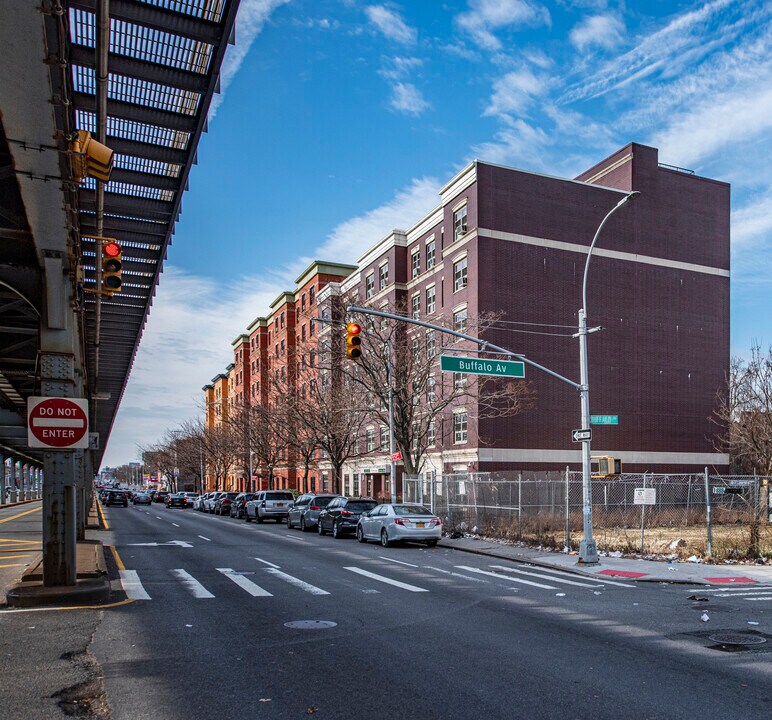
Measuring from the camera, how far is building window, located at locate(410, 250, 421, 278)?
49000mm

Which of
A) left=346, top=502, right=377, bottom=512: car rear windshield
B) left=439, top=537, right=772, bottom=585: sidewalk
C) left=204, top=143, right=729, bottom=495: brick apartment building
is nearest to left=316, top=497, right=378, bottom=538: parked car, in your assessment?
left=346, top=502, right=377, bottom=512: car rear windshield

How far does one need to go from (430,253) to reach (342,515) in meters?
23.1

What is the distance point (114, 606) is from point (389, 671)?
20.1 feet

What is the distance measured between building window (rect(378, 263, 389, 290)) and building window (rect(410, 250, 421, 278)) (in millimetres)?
2150

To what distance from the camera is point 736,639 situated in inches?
373

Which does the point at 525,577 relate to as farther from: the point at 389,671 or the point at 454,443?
the point at 454,443

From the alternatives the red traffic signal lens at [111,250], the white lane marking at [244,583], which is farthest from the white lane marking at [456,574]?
the red traffic signal lens at [111,250]

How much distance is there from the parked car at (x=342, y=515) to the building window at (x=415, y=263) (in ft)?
72.7

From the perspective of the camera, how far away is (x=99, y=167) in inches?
352

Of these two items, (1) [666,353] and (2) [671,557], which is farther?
(1) [666,353]

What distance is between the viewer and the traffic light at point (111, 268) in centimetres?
1033

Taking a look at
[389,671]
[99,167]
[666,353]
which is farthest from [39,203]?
[666,353]

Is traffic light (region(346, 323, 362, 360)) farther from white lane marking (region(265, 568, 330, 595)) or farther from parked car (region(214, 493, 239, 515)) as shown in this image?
parked car (region(214, 493, 239, 515))

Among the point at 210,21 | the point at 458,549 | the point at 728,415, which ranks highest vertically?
the point at 210,21
